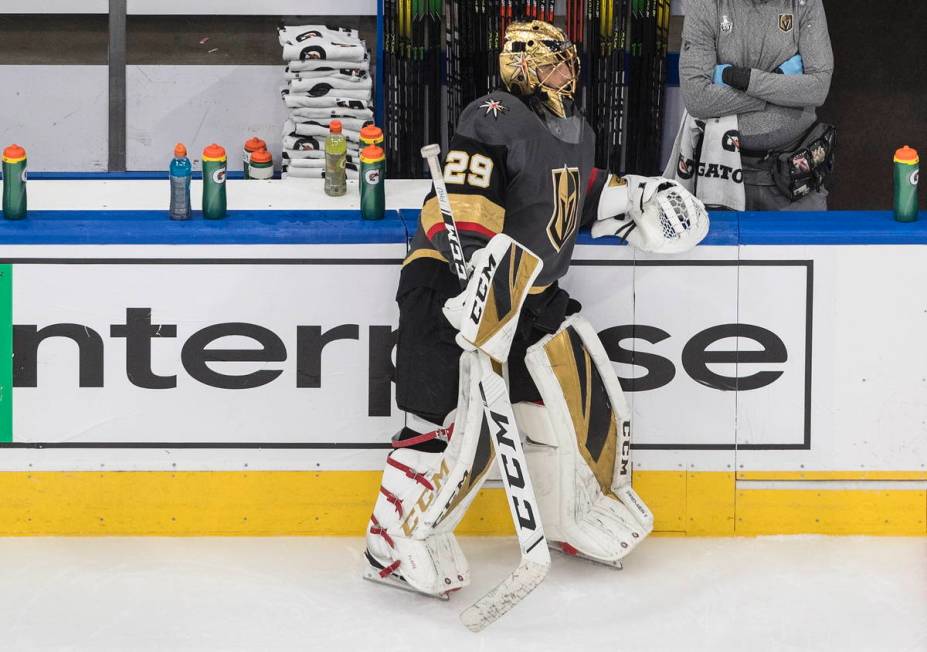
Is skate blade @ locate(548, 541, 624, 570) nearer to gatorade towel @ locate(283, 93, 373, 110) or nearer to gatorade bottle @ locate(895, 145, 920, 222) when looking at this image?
gatorade bottle @ locate(895, 145, 920, 222)

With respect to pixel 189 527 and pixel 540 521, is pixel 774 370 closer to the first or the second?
pixel 540 521

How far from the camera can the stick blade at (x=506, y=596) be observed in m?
3.66

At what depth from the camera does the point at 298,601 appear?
3.85 meters

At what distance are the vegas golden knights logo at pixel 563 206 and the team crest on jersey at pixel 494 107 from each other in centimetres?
20

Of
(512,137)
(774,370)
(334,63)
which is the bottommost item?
(774,370)

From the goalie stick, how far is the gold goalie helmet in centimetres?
34

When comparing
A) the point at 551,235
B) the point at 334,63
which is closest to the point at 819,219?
the point at 551,235

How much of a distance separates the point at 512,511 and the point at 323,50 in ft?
9.01

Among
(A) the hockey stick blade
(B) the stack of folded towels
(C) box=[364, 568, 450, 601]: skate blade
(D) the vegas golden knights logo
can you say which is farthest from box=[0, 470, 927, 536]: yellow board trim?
(B) the stack of folded towels

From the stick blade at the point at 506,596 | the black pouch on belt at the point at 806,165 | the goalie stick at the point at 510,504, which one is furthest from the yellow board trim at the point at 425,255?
the black pouch on belt at the point at 806,165

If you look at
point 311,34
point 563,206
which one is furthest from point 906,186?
point 311,34

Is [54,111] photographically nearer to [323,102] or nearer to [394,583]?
[323,102]

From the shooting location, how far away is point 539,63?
380 centimetres

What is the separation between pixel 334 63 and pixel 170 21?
40.4 inches
